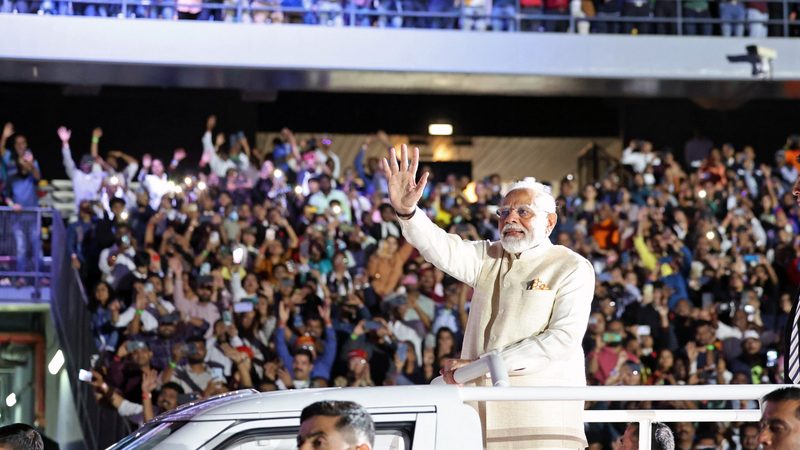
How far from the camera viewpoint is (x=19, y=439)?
500cm

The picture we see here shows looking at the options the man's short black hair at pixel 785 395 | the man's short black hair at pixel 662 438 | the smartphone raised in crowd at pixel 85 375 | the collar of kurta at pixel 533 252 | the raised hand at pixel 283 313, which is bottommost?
the smartphone raised in crowd at pixel 85 375

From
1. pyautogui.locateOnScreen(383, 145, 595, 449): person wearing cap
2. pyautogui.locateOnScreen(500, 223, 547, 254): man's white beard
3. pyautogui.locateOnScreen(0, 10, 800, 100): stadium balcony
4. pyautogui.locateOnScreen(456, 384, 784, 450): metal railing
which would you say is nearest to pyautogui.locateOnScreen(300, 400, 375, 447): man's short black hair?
pyautogui.locateOnScreen(456, 384, 784, 450): metal railing

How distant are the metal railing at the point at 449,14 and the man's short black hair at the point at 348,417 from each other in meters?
13.9

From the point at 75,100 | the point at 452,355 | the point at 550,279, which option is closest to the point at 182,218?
the point at 452,355

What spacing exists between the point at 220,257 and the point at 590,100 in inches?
449

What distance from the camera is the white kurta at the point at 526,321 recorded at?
4859mm

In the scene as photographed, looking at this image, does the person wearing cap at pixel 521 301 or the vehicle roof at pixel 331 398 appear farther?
the person wearing cap at pixel 521 301

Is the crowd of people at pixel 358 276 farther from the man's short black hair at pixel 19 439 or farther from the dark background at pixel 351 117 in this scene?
the man's short black hair at pixel 19 439

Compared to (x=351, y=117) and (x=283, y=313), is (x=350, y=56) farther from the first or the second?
(x=283, y=313)

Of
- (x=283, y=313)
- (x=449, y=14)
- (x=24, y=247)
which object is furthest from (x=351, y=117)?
(x=283, y=313)

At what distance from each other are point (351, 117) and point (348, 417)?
737 inches

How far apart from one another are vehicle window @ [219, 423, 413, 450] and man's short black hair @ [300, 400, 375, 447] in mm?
362

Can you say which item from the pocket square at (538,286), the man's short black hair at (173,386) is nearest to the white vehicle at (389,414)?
the pocket square at (538,286)

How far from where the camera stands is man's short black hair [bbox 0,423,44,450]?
497cm
